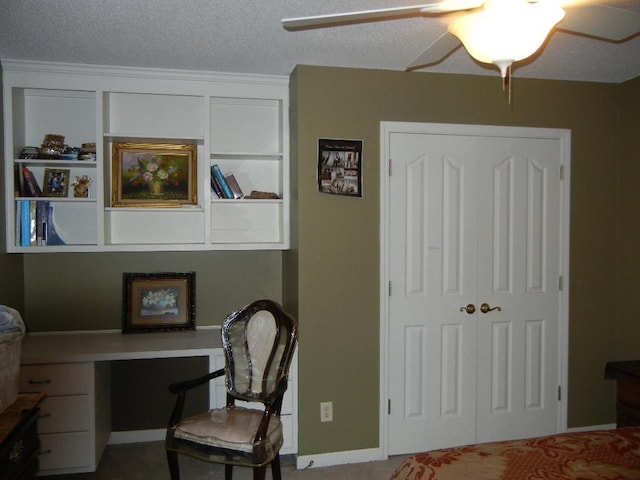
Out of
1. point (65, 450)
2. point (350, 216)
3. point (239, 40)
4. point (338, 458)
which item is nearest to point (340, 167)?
point (350, 216)

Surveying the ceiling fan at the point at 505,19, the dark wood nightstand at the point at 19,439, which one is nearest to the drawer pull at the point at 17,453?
the dark wood nightstand at the point at 19,439

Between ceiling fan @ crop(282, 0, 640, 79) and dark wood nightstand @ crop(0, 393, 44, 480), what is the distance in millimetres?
1570

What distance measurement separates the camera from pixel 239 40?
8.13 feet

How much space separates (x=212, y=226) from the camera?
3.32 metres

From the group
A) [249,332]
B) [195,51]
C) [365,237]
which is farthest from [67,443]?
[195,51]

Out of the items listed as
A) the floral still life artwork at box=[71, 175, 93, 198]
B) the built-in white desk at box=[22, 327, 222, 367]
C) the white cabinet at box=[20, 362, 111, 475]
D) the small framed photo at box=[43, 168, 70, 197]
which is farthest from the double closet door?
the small framed photo at box=[43, 168, 70, 197]

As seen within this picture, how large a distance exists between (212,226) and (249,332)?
3.07 feet

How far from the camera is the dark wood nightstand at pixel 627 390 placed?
2.55 metres

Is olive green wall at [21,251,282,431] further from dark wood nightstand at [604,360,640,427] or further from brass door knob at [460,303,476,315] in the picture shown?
dark wood nightstand at [604,360,640,427]

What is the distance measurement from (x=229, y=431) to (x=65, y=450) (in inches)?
39.9

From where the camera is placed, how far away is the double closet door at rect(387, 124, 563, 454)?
306cm

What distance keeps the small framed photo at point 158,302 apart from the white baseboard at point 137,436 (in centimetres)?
69

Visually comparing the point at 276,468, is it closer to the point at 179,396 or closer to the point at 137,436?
the point at 179,396

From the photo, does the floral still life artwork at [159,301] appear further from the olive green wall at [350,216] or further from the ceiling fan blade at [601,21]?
the ceiling fan blade at [601,21]
